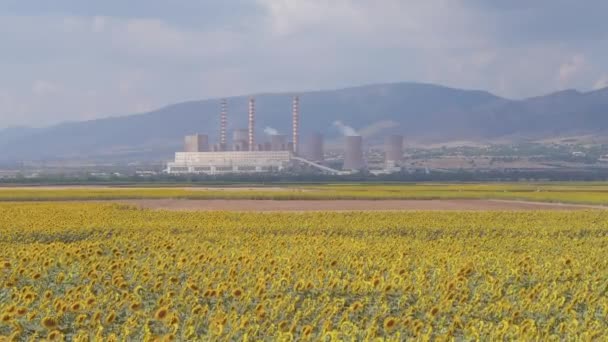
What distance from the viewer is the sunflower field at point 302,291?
894 centimetres

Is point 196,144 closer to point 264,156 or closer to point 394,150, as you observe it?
point 264,156

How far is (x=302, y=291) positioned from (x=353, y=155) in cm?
16138

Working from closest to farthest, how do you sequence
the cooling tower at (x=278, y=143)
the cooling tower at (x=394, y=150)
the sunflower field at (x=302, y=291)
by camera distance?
the sunflower field at (x=302, y=291)
the cooling tower at (x=278, y=143)
the cooling tower at (x=394, y=150)

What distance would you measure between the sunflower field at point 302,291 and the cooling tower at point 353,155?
152 metres

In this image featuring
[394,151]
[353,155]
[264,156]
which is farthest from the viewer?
[394,151]

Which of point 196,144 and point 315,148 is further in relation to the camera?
point 315,148

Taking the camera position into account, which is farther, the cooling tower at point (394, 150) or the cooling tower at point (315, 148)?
the cooling tower at point (315, 148)

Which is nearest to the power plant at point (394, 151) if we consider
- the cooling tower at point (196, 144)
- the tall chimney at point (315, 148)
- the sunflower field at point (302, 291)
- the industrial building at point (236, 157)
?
the tall chimney at point (315, 148)

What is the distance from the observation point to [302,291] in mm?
11383

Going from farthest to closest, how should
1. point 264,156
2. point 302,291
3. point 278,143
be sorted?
1. point 278,143
2. point 264,156
3. point 302,291

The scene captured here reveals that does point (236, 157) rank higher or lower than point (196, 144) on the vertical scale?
lower

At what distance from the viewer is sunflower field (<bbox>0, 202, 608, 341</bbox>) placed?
894 centimetres

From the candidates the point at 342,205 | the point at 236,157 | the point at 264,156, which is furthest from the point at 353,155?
the point at 342,205

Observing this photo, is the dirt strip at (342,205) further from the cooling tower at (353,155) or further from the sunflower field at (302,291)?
the cooling tower at (353,155)
